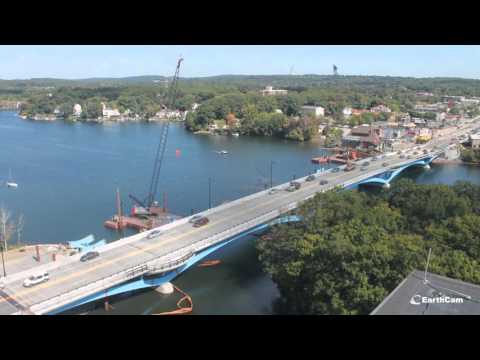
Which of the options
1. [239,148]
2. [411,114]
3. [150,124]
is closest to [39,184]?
[239,148]

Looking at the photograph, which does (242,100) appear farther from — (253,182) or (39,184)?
(39,184)

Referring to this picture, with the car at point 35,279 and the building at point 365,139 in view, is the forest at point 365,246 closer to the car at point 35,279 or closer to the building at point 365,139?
the car at point 35,279

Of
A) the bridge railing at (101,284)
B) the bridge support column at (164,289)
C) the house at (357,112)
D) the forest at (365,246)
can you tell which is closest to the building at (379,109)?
the house at (357,112)

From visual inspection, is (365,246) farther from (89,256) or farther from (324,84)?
(324,84)

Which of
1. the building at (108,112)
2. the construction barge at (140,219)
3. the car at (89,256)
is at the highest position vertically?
the building at (108,112)

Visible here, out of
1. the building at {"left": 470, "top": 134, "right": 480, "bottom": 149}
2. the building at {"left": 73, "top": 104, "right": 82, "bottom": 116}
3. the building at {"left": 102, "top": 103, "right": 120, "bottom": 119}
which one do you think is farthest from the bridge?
the building at {"left": 73, "top": 104, "right": 82, "bottom": 116}
